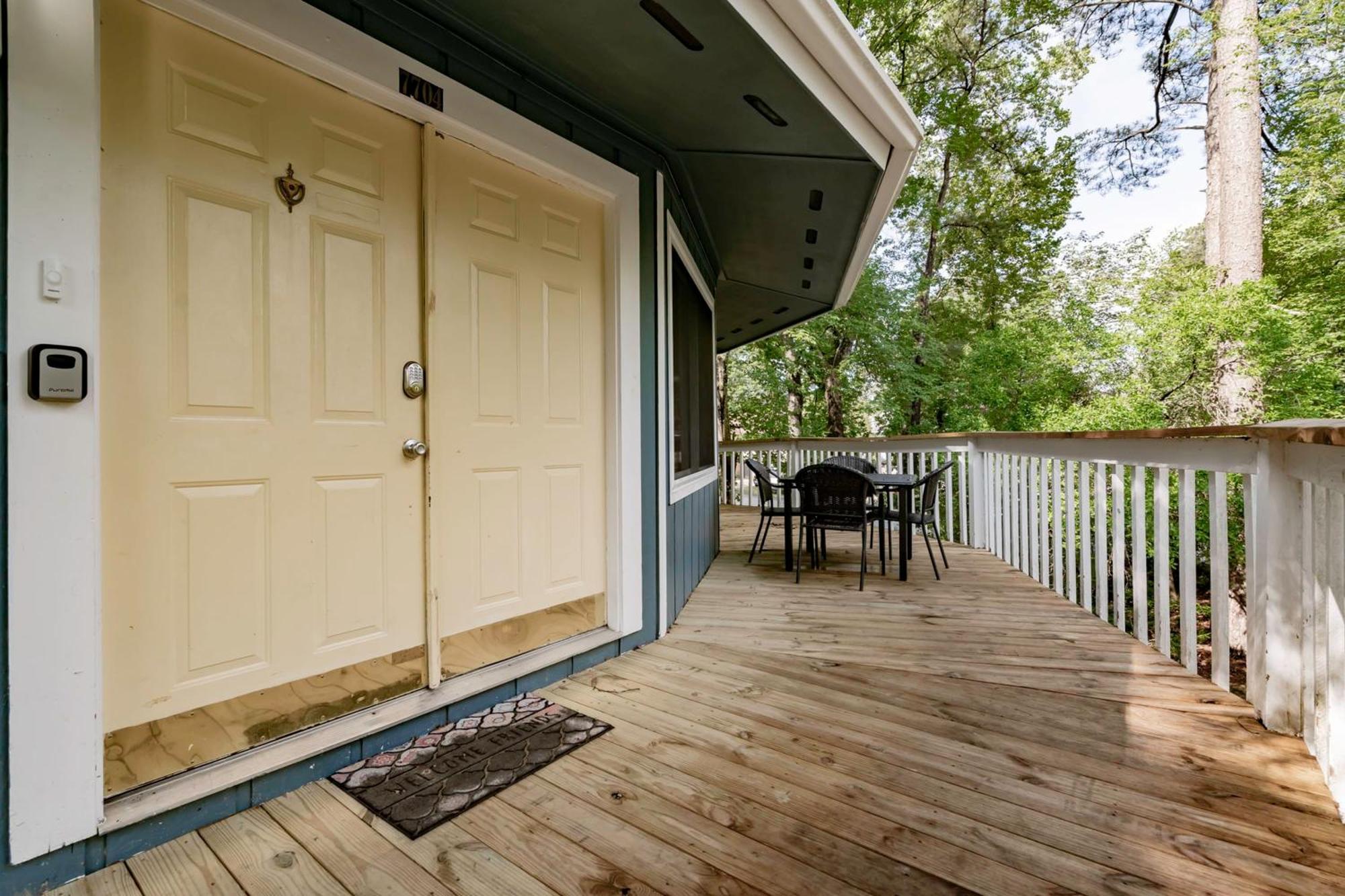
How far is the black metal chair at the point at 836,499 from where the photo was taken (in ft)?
12.1

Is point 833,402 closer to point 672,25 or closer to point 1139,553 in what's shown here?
point 1139,553

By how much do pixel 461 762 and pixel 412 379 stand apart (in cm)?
121

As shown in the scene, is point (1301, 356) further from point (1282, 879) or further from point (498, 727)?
point (498, 727)

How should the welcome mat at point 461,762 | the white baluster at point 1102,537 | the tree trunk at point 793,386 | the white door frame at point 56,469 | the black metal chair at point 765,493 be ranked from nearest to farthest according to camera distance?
the white door frame at point 56,469
the welcome mat at point 461,762
the white baluster at point 1102,537
the black metal chair at point 765,493
the tree trunk at point 793,386

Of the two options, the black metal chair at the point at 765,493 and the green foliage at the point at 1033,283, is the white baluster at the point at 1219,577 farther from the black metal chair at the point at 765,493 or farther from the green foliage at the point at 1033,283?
the green foliage at the point at 1033,283

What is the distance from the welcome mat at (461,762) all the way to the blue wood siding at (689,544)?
108cm

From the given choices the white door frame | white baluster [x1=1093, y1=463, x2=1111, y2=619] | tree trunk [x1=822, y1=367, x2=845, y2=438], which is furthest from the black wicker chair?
tree trunk [x1=822, y1=367, x2=845, y2=438]

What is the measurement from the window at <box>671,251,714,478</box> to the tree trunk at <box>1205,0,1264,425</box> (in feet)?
20.6

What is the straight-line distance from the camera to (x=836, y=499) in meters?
3.83

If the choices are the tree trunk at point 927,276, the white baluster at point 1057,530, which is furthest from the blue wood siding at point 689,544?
the tree trunk at point 927,276

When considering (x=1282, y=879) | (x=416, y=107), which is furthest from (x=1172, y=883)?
(x=416, y=107)

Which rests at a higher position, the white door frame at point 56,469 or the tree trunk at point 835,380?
the tree trunk at point 835,380

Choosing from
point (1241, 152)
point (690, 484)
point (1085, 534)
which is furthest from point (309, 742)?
point (1241, 152)

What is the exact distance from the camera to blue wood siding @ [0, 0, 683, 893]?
1183mm
